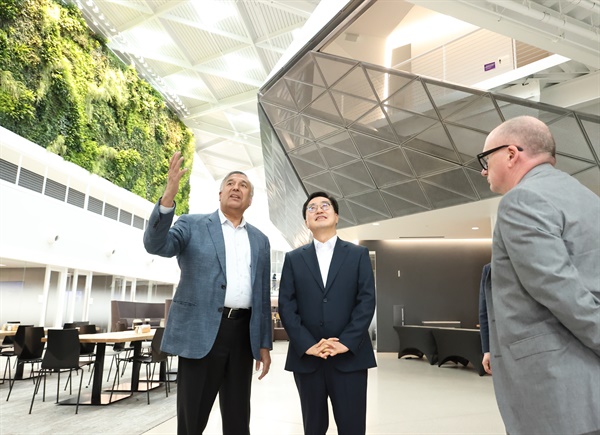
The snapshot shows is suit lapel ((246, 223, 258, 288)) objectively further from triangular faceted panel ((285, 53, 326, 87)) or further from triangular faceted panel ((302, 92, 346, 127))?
triangular faceted panel ((302, 92, 346, 127))

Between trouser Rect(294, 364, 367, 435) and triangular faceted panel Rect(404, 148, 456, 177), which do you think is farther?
triangular faceted panel Rect(404, 148, 456, 177)

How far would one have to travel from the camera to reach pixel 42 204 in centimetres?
1325

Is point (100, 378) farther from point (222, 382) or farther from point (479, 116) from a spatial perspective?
point (479, 116)

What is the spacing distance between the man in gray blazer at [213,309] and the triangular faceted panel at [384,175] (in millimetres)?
9350

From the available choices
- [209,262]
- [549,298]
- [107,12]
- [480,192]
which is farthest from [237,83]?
[549,298]

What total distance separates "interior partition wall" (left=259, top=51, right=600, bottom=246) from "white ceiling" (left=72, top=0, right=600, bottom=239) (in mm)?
652

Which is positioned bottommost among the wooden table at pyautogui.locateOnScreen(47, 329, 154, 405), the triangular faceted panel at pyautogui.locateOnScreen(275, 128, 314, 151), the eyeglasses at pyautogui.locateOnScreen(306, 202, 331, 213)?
the wooden table at pyautogui.locateOnScreen(47, 329, 154, 405)

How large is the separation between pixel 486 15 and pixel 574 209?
555 cm

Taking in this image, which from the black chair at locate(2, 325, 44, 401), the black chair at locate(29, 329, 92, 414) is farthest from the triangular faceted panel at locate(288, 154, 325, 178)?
the black chair at locate(29, 329, 92, 414)

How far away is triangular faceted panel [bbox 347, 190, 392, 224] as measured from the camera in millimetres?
12523

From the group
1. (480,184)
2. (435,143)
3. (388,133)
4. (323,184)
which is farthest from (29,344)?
(480,184)

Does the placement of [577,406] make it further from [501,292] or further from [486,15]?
[486,15]

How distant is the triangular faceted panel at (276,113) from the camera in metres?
12.0

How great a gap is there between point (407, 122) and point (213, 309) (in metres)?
8.95
